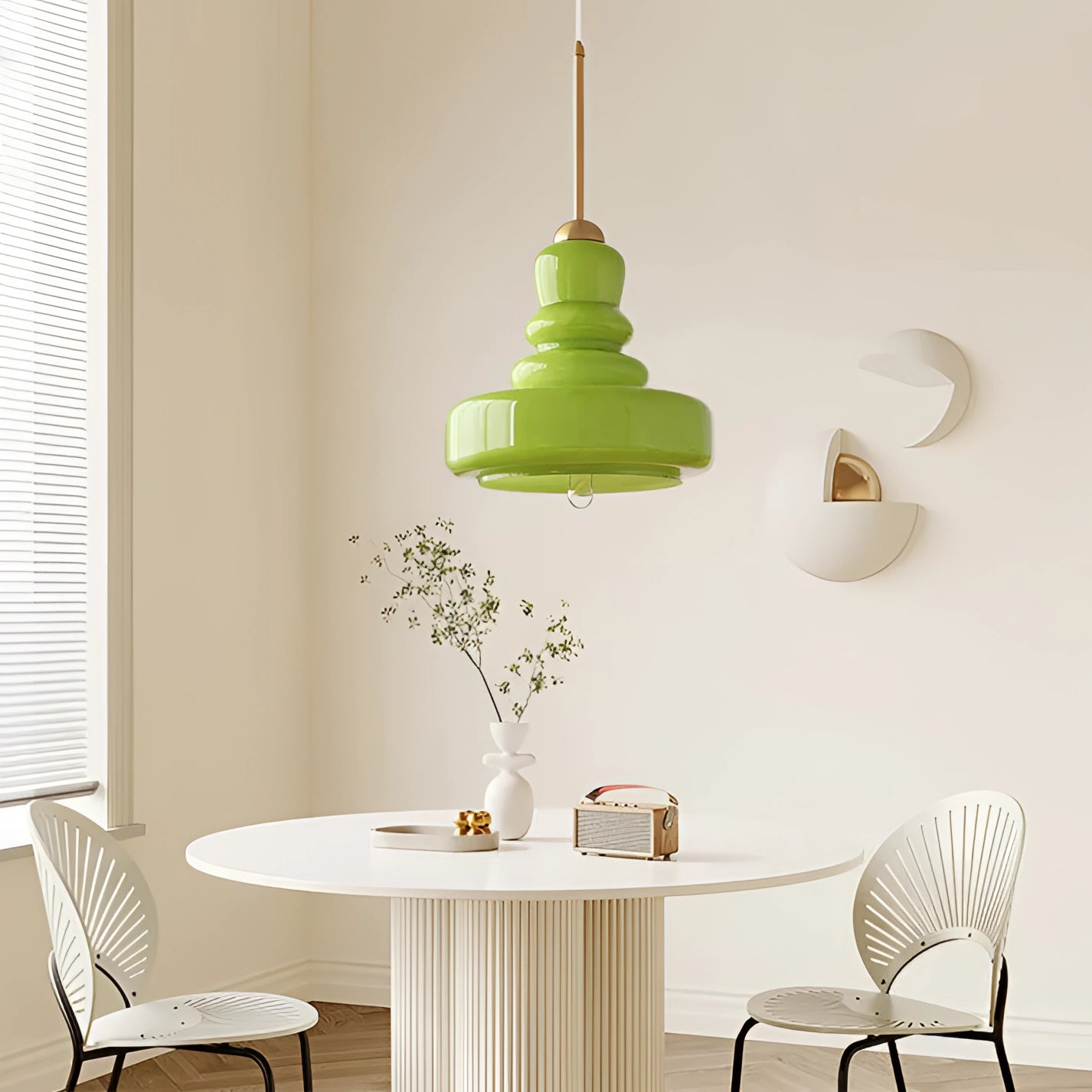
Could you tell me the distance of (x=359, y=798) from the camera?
15.4ft

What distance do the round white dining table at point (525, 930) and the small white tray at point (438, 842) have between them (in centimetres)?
2

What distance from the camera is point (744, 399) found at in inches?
168

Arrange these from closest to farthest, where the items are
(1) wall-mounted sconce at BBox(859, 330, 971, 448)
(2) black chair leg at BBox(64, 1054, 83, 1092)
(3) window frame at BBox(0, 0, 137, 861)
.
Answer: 1. (2) black chair leg at BBox(64, 1054, 83, 1092)
2. (3) window frame at BBox(0, 0, 137, 861)
3. (1) wall-mounted sconce at BBox(859, 330, 971, 448)

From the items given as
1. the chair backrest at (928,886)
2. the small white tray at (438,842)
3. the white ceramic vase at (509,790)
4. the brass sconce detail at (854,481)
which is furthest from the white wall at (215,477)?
the chair backrest at (928,886)

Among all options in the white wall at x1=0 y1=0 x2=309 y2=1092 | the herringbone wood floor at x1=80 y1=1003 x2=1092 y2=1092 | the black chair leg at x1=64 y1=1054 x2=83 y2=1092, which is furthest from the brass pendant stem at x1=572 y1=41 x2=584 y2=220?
the herringbone wood floor at x1=80 y1=1003 x2=1092 y2=1092

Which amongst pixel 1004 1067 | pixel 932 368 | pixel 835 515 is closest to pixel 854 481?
pixel 835 515

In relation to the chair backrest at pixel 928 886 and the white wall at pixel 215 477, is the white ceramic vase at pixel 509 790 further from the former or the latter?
the white wall at pixel 215 477

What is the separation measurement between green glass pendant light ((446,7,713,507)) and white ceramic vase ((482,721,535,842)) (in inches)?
23.6

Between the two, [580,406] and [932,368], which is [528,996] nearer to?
[580,406]

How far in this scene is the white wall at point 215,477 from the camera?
4.06 metres

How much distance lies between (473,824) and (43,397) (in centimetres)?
188

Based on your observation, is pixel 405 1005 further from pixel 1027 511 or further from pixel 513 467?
pixel 1027 511

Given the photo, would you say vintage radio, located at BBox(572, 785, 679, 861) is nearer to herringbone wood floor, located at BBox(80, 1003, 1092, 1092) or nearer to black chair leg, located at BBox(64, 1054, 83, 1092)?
black chair leg, located at BBox(64, 1054, 83, 1092)

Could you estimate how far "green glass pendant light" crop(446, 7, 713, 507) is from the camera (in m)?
2.23
